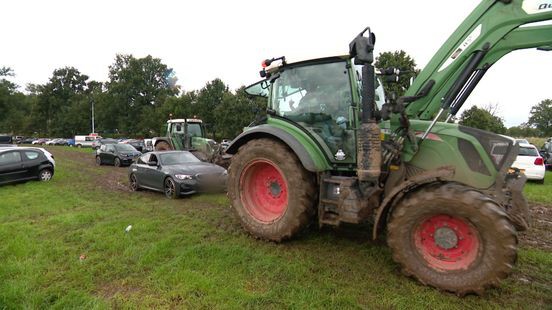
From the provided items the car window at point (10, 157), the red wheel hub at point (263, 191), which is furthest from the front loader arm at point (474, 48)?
the car window at point (10, 157)

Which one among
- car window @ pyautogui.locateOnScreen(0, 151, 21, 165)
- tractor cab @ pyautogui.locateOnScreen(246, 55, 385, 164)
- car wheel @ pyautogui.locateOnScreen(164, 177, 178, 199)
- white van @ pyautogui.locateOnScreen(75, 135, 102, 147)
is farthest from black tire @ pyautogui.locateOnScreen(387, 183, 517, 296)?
white van @ pyautogui.locateOnScreen(75, 135, 102, 147)

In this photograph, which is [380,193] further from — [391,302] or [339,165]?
[391,302]

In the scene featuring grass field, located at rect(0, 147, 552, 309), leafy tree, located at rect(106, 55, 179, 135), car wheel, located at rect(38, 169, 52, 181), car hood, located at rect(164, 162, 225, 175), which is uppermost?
leafy tree, located at rect(106, 55, 179, 135)

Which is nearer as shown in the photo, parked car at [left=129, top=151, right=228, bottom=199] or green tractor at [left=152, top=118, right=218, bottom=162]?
parked car at [left=129, top=151, right=228, bottom=199]

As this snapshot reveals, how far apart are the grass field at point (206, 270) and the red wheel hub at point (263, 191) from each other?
0.47 m

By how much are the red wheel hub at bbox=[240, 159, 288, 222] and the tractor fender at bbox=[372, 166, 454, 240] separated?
152 centimetres

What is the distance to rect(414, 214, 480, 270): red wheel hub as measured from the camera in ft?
10.8

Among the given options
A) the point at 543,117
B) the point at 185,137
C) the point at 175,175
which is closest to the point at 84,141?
the point at 185,137

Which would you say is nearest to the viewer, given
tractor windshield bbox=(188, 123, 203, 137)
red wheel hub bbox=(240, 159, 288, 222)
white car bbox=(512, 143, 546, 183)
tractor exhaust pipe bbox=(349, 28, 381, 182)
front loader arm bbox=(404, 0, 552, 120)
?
front loader arm bbox=(404, 0, 552, 120)

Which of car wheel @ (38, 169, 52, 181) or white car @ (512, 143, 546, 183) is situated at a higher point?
white car @ (512, 143, 546, 183)

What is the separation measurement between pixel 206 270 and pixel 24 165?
35.9ft

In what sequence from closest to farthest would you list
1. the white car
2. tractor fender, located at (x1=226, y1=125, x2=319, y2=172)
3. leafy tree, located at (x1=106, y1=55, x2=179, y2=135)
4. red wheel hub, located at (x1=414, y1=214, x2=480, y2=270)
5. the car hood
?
red wheel hub, located at (x1=414, y1=214, x2=480, y2=270), tractor fender, located at (x1=226, y1=125, x2=319, y2=172), the car hood, the white car, leafy tree, located at (x1=106, y1=55, x2=179, y2=135)

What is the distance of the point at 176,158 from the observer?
10.1 meters

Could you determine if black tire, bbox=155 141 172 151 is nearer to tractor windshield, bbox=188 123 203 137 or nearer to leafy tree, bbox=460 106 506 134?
tractor windshield, bbox=188 123 203 137
